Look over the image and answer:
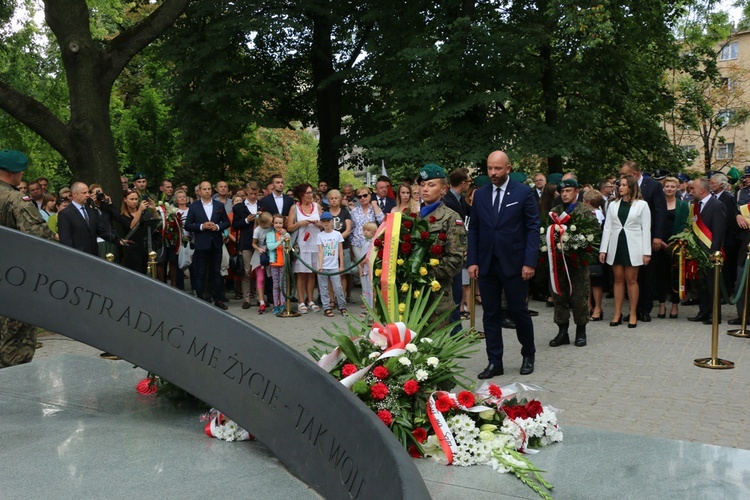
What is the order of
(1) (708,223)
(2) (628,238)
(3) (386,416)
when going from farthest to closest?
1. (1) (708,223)
2. (2) (628,238)
3. (3) (386,416)

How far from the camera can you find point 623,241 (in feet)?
35.6

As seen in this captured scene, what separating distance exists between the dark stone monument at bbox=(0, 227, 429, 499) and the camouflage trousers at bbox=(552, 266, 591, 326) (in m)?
5.93

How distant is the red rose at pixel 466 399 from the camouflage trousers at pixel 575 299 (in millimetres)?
5176

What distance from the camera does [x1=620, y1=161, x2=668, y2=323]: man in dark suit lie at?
1126 centimetres

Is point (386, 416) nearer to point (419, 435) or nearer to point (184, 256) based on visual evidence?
point (419, 435)

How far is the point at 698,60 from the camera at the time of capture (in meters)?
24.2

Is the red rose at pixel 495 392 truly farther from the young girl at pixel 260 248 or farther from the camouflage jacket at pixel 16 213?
the young girl at pixel 260 248

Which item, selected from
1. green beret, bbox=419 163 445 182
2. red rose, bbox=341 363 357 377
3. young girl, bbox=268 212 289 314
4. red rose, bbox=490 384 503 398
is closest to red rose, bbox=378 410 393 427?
red rose, bbox=341 363 357 377

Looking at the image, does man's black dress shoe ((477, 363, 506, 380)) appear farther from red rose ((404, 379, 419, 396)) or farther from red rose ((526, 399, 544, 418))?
red rose ((404, 379, 419, 396))

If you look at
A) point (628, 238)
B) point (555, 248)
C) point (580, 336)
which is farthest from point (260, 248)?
point (628, 238)

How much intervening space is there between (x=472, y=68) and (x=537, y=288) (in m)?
5.80

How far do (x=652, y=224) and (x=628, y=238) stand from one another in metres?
0.96

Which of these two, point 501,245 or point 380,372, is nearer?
point 380,372

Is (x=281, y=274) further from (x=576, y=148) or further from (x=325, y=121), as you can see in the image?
(x=325, y=121)
